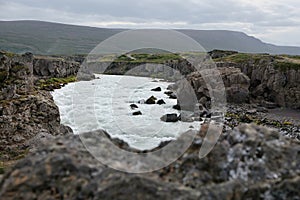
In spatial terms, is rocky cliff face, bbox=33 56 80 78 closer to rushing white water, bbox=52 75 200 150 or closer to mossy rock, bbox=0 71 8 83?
rushing white water, bbox=52 75 200 150

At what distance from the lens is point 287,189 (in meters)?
7.05

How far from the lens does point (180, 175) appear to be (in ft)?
24.2

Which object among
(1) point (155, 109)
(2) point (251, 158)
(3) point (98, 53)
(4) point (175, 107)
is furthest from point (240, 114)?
(3) point (98, 53)

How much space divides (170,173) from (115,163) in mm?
1237

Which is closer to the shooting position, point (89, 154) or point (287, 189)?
point (287, 189)

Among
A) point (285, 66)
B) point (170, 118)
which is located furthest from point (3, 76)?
point (285, 66)

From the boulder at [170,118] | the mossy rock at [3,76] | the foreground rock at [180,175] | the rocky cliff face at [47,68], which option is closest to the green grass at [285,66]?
the boulder at [170,118]

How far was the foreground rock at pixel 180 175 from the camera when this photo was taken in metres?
6.91

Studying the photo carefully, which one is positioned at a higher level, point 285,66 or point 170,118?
point 285,66

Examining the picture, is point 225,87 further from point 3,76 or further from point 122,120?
point 3,76

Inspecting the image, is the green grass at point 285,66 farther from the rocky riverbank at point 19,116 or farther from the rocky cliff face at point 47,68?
the rocky cliff face at point 47,68

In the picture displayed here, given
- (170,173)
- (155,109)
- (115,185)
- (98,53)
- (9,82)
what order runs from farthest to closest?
1. (98,53)
2. (155,109)
3. (9,82)
4. (170,173)
5. (115,185)

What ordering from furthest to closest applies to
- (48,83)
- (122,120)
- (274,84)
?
1. (48,83)
2. (274,84)
3. (122,120)

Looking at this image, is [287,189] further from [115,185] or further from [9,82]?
[9,82]
